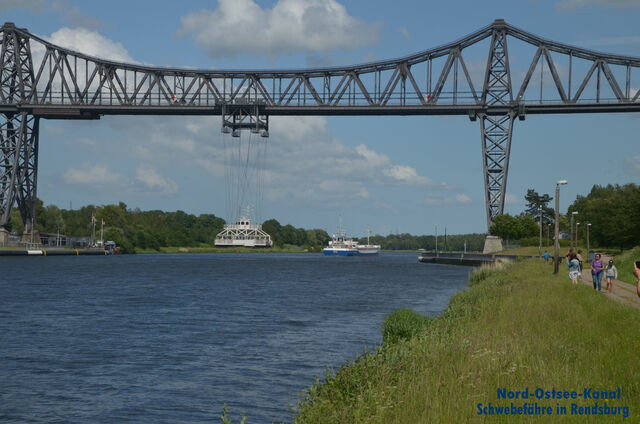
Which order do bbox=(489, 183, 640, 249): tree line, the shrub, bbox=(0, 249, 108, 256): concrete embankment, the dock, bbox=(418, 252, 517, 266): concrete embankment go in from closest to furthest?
the shrub
bbox=(489, 183, 640, 249): tree line
bbox=(418, 252, 517, 266): concrete embankment
bbox=(0, 249, 108, 256): concrete embankment
the dock

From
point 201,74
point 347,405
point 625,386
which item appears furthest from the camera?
point 201,74

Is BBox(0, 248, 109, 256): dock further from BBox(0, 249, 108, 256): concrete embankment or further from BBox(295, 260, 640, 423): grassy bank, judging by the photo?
BBox(295, 260, 640, 423): grassy bank

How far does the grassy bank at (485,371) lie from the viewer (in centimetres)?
1102

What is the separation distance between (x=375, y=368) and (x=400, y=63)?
87.8 metres

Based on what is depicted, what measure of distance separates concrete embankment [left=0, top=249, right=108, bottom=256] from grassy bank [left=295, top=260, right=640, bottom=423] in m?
102

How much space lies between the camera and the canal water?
18188mm

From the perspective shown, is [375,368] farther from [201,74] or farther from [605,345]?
[201,74]

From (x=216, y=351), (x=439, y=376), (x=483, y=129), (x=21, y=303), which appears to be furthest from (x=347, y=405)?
(x=483, y=129)

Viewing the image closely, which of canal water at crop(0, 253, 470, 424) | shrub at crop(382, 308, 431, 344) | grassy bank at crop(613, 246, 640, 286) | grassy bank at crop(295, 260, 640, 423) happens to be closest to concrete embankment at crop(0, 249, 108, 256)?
canal water at crop(0, 253, 470, 424)

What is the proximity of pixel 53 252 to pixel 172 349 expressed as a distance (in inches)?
4582

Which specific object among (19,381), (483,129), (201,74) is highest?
(201,74)

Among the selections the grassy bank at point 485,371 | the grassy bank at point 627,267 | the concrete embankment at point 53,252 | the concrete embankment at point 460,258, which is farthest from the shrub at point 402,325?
the concrete embankment at point 53,252

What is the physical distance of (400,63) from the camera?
98.9 m

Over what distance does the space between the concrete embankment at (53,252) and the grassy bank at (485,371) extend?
102m
